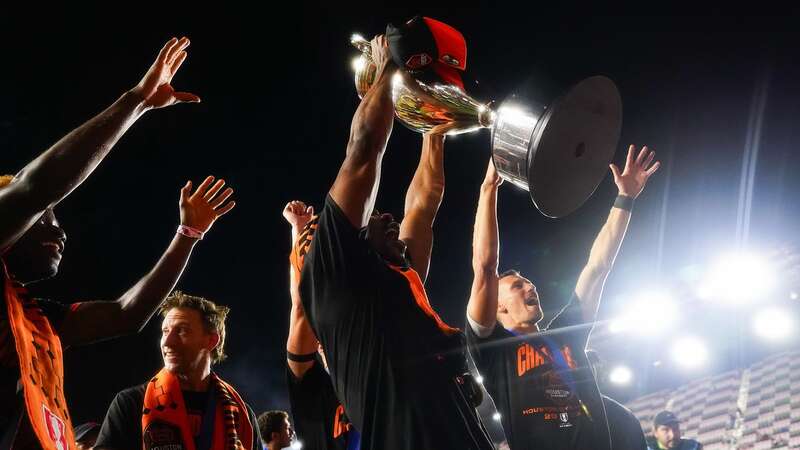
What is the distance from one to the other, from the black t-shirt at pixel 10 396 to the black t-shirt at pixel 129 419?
128 centimetres

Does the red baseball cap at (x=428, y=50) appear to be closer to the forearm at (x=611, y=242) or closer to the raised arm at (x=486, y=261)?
the raised arm at (x=486, y=261)

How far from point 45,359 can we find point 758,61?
24.4ft

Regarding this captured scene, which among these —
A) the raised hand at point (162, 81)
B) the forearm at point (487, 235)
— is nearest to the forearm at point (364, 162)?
the raised hand at point (162, 81)

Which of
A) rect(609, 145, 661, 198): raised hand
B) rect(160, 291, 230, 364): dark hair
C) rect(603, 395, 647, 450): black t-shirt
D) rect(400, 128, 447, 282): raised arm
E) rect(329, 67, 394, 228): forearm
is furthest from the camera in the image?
rect(609, 145, 661, 198): raised hand

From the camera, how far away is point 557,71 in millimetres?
2295

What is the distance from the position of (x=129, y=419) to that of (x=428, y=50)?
1.99 metres

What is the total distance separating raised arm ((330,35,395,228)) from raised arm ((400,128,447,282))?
2.64ft

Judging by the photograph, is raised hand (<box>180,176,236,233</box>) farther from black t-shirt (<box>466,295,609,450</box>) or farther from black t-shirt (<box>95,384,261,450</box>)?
black t-shirt (<box>466,295,609,450</box>)

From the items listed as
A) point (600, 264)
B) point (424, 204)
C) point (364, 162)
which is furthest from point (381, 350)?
point (600, 264)

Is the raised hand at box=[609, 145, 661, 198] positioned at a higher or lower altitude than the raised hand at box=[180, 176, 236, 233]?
higher

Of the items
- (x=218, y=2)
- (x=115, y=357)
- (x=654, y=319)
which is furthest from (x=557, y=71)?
(x=654, y=319)

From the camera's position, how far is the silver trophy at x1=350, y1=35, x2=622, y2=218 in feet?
7.11

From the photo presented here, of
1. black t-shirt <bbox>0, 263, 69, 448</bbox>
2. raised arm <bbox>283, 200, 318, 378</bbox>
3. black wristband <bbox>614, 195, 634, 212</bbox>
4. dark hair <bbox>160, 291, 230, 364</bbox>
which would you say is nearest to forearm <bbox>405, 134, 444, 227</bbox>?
raised arm <bbox>283, 200, 318, 378</bbox>

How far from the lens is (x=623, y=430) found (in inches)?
153
